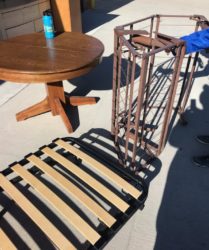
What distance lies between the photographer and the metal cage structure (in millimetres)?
1901

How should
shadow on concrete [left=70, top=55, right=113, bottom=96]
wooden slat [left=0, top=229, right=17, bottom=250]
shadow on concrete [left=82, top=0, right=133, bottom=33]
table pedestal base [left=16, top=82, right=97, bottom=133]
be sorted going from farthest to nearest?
shadow on concrete [left=82, top=0, right=133, bottom=33], shadow on concrete [left=70, top=55, right=113, bottom=96], table pedestal base [left=16, top=82, right=97, bottom=133], wooden slat [left=0, top=229, right=17, bottom=250]

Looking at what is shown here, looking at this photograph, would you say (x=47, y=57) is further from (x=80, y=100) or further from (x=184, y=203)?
(x=184, y=203)

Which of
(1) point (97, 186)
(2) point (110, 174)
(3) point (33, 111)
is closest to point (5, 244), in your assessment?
(1) point (97, 186)

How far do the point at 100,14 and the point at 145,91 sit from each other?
641 centimetres

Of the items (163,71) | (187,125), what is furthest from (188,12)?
(187,125)

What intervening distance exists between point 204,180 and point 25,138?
6.30ft

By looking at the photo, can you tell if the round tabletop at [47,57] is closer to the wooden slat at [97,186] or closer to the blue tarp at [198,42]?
the wooden slat at [97,186]

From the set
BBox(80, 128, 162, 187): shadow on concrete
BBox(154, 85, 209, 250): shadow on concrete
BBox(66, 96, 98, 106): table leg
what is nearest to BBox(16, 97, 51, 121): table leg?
BBox(66, 96, 98, 106): table leg

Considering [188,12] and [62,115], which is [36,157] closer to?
[62,115]

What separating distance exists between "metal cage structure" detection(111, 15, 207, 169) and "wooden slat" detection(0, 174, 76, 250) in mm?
895

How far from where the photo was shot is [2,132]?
2967mm

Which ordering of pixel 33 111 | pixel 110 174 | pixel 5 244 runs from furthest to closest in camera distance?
pixel 33 111
pixel 110 174
pixel 5 244

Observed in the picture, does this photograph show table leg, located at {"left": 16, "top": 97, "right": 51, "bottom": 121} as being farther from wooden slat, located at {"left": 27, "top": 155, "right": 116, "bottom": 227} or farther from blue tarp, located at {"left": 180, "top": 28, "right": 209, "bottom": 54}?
blue tarp, located at {"left": 180, "top": 28, "right": 209, "bottom": 54}

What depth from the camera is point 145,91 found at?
2789mm
